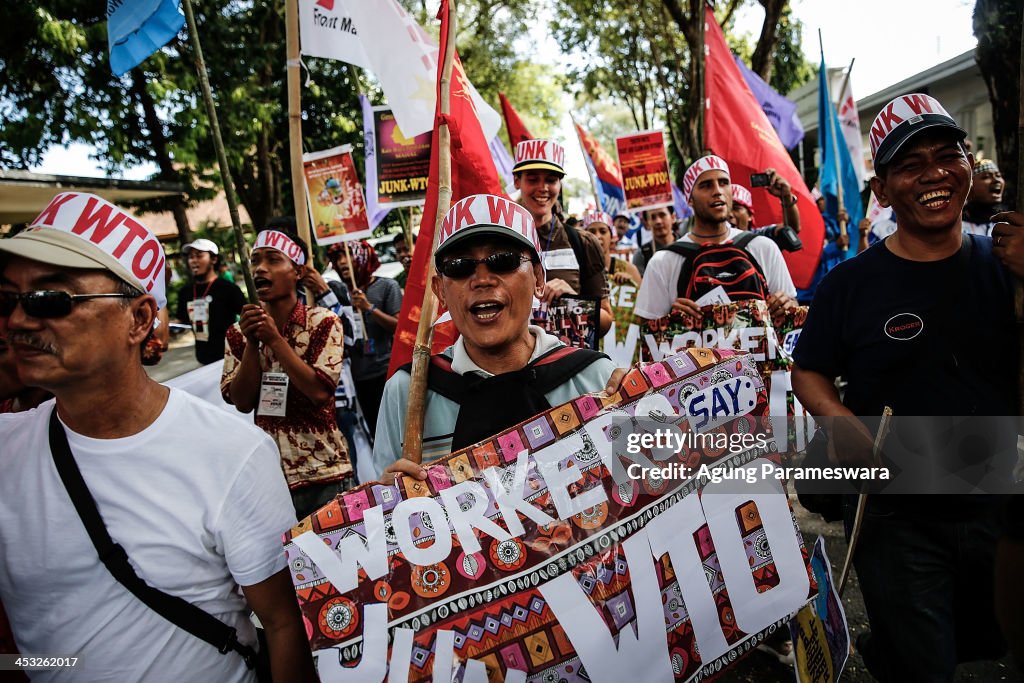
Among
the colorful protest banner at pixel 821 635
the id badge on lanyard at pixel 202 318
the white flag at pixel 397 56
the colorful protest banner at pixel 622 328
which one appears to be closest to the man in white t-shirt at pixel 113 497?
the colorful protest banner at pixel 821 635

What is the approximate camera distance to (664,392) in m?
1.87

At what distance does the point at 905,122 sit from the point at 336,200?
3542 mm

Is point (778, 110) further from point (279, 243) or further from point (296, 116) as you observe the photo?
A: point (279, 243)

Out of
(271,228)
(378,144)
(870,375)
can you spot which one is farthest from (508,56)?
(870,375)

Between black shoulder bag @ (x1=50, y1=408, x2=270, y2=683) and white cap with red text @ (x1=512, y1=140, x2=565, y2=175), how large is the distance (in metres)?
2.94

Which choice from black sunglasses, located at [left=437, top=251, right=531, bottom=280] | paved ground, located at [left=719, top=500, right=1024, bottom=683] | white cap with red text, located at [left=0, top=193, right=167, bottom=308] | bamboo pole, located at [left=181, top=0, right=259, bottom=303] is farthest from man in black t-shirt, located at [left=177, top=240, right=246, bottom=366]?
paved ground, located at [left=719, top=500, right=1024, bottom=683]

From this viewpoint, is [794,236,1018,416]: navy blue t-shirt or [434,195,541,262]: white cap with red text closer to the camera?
[434,195,541,262]: white cap with red text

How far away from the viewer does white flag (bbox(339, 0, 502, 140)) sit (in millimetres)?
3832

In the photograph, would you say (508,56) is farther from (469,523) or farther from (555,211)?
(469,523)

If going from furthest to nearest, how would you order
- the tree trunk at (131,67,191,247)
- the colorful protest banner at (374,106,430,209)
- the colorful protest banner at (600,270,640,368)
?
1. the tree trunk at (131,67,191,247)
2. the colorful protest banner at (600,270,640,368)
3. the colorful protest banner at (374,106,430,209)

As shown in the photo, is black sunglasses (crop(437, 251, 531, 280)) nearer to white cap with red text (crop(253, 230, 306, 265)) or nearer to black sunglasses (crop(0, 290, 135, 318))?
black sunglasses (crop(0, 290, 135, 318))

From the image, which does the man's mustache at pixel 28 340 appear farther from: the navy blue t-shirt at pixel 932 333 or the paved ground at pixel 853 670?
the paved ground at pixel 853 670

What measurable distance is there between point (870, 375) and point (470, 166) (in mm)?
1815

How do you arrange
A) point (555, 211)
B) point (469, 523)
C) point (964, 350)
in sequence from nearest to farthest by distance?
point (469, 523) < point (964, 350) < point (555, 211)
